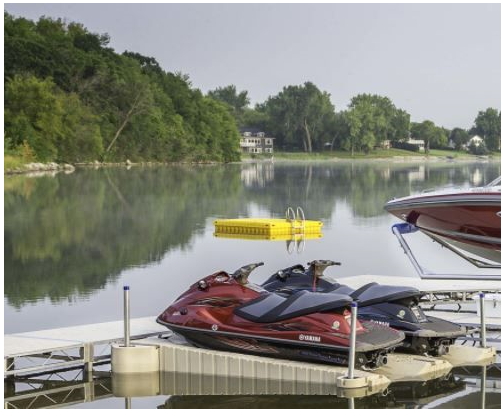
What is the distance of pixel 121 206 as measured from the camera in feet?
117

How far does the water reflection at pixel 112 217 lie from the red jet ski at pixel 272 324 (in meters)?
5.76

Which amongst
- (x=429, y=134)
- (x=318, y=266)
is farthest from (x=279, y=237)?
(x=429, y=134)

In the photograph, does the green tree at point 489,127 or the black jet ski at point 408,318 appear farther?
the green tree at point 489,127

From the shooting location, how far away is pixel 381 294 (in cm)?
966

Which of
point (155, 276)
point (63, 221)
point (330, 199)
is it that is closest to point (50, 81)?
point (330, 199)

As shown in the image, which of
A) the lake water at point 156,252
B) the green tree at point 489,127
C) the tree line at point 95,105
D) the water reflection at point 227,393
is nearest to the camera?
the water reflection at point 227,393

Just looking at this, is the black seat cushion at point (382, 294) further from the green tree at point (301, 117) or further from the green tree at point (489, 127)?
the green tree at point (489, 127)

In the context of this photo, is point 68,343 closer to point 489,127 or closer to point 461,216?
point 461,216

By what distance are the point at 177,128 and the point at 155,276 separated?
3333 inches

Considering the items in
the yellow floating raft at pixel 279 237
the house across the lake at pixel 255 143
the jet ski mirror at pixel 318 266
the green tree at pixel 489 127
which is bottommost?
the yellow floating raft at pixel 279 237

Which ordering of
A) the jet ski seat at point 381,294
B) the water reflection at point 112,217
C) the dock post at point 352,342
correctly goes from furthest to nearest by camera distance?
the water reflection at point 112,217 < the jet ski seat at point 381,294 < the dock post at point 352,342

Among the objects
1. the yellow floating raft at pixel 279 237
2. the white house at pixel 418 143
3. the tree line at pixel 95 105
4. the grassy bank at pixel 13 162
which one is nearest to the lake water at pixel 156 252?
the yellow floating raft at pixel 279 237

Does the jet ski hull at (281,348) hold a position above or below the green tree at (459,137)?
below

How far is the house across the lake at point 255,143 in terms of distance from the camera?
148 m
